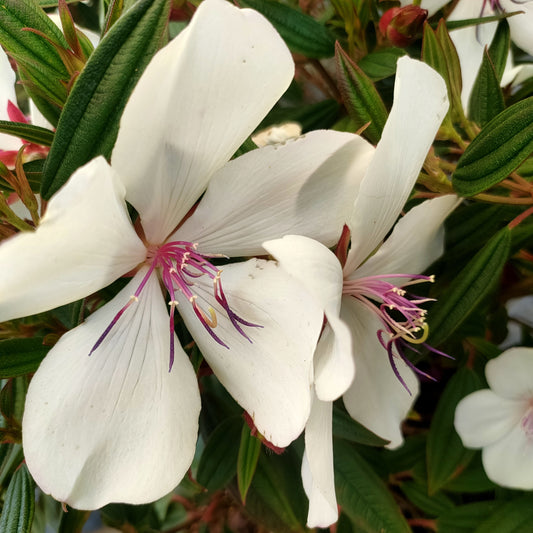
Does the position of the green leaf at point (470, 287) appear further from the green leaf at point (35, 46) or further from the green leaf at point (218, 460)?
the green leaf at point (35, 46)

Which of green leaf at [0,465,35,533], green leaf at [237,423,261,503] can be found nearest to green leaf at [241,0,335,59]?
green leaf at [237,423,261,503]

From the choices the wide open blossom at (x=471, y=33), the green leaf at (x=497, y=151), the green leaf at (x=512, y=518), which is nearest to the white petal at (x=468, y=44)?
the wide open blossom at (x=471, y=33)

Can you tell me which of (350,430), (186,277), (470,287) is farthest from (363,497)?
(186,277)

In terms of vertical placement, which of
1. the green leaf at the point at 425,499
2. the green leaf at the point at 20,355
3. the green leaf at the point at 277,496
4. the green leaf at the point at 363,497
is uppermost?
the green leaf at the point at 20,355

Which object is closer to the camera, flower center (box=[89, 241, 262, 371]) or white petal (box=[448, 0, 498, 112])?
flower center (box=[89, 241, 262, 371])

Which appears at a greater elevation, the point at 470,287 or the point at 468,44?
the point at 468,44

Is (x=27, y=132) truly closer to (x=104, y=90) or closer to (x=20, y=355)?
(x=104, y=90)

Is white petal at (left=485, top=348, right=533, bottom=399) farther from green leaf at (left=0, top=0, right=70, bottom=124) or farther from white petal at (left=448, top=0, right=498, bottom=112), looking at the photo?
green leaf at (left=0, top=0, right=70, bottom=124)
